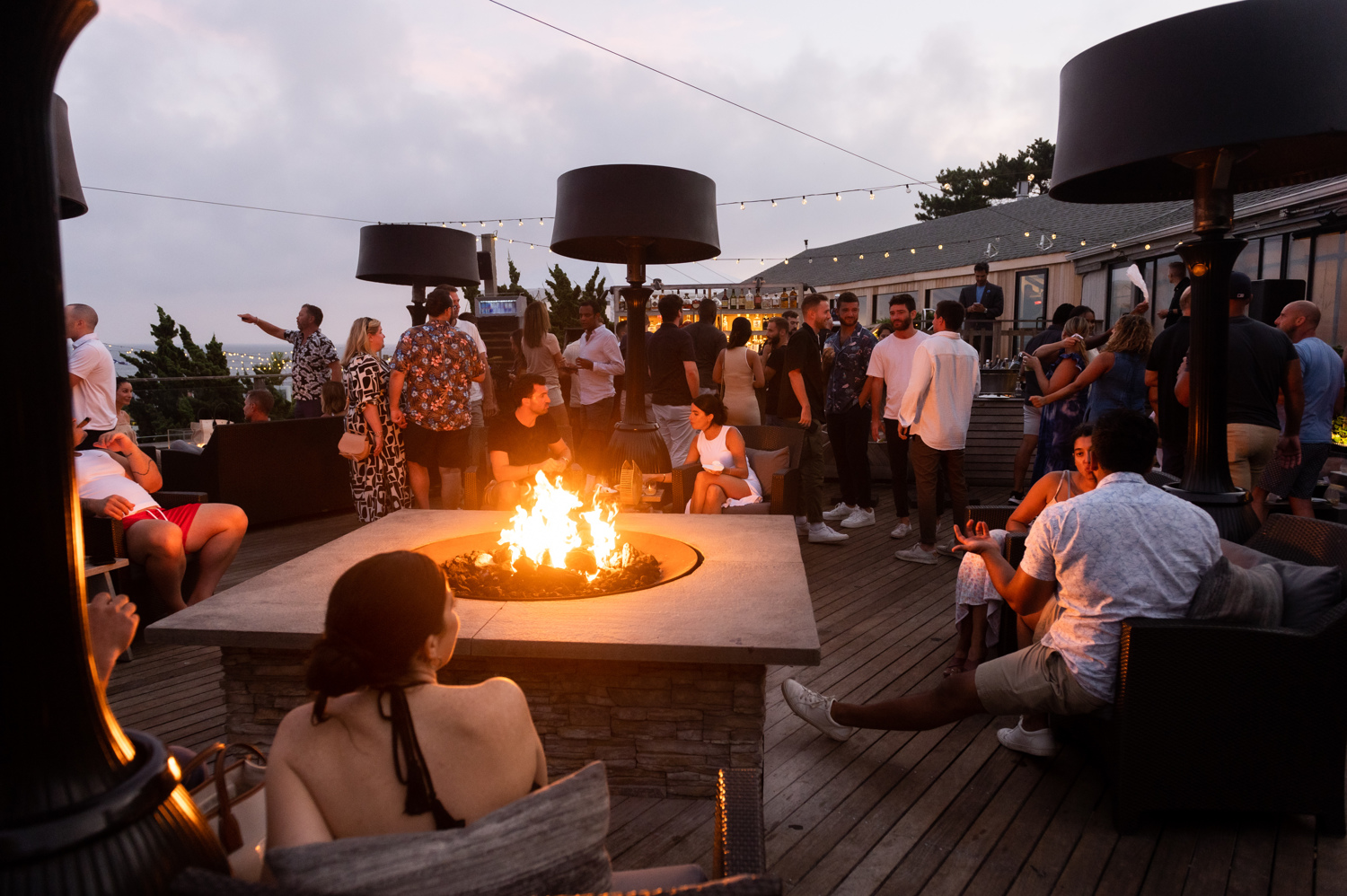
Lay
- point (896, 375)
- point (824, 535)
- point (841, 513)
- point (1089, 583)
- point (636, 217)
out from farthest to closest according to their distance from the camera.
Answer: point (841, 513), point (824, 535), point (896, 375), point (636, 217), point (1089, 583)

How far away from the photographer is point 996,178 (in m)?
27.3

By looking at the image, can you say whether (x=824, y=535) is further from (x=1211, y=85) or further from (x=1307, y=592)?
(x=1211, y=85)

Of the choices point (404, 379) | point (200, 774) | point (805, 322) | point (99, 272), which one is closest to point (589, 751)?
point (200, 774)

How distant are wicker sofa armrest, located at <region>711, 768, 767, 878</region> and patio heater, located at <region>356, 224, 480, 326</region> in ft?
13.9

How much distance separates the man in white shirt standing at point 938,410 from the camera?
4.86m

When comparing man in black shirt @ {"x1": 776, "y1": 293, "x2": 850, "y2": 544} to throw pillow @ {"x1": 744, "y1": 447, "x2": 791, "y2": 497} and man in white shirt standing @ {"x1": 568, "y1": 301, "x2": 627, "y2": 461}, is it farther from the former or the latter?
man in white shirt standing @ {"x1": 568, "y1": 301, "x2": 627, "y2": 461}

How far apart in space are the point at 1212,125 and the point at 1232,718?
1632mm

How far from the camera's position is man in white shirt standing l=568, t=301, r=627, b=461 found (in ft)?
23.2

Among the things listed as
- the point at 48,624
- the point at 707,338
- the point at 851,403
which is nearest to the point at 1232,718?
the point at 48,624

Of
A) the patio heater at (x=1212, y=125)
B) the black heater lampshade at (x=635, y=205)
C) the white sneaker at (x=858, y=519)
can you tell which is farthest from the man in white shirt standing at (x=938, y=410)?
the patio heater at (x=1212, y=125)

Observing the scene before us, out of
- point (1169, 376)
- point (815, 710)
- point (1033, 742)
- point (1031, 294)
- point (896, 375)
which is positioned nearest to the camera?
point (1033, 742)

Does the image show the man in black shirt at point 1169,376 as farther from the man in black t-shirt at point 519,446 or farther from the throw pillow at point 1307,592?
the man in black t-shirt at point 519,446

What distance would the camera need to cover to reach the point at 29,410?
2.46 feet

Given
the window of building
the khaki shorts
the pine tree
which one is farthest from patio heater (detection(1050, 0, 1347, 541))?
the pine tree
